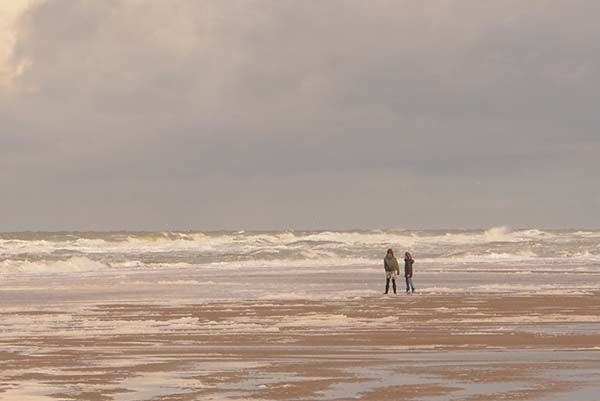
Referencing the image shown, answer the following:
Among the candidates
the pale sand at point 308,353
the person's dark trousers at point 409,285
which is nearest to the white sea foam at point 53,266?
the person's dark trousers at point 409,285

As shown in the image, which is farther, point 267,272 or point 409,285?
point 267,272

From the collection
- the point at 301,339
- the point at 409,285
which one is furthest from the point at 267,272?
the point at 301,339

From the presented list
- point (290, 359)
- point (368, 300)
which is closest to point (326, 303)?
point (368, 300)

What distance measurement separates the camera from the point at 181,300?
110 ft

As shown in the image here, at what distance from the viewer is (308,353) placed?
1850 cm

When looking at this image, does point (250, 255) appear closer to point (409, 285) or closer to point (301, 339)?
point (409, 285)

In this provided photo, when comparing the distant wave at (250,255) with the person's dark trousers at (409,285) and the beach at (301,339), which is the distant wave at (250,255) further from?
the person's dark trousers at (409,285)

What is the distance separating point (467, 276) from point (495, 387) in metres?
33.3

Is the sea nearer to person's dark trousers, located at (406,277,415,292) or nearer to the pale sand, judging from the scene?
person's dark trousers, located at (406,277,415,292)

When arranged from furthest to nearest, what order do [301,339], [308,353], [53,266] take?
1. [53,266]
2. [301,339]
3. [308,353]

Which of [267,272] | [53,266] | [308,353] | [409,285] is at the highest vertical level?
[53,266]

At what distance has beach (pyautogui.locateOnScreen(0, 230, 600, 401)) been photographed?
47.8ft

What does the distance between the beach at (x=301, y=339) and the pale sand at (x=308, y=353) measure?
0.09ft

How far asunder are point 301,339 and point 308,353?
2534mm
